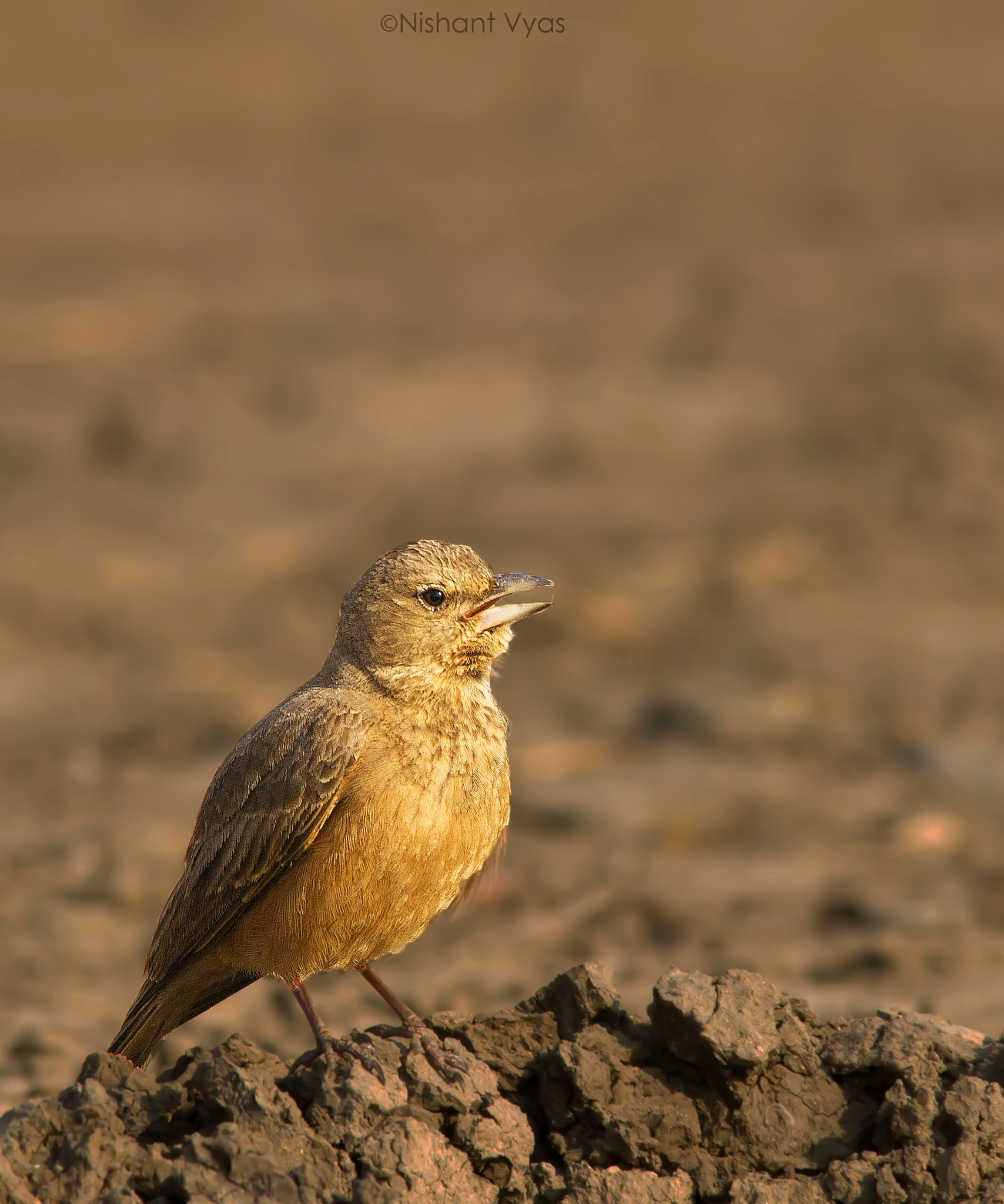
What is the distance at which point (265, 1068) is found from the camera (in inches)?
180

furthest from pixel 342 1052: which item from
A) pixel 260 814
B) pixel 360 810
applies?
pixel 260 814

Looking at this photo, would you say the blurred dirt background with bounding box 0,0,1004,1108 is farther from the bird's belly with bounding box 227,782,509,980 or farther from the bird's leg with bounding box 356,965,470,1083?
the bird's leg with bounding box 356,965,470,1083

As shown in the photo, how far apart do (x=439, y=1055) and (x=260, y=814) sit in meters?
0.96

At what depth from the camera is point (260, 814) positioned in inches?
200

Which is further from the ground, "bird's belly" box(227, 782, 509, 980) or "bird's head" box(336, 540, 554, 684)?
"bird's head" box(336, 540, 554, 684)

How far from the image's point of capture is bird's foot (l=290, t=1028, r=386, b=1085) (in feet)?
14.9

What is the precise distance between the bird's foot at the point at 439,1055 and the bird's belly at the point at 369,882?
0.33m

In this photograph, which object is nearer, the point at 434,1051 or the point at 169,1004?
the point at 434,1051

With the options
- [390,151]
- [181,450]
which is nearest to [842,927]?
[181,450]

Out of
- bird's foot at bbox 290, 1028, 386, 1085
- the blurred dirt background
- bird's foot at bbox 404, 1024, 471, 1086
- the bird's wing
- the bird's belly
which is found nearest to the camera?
bird's foot at bbox 290, 1028, 386, 1085

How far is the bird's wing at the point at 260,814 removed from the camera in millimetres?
4973

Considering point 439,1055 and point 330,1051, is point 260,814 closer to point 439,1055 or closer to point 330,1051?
point 330,1051

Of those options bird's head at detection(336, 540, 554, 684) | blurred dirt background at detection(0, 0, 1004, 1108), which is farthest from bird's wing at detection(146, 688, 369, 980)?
blurred dirt background at detection(0, 0, 1004, 1108)

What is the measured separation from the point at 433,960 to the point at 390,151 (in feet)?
47.0
